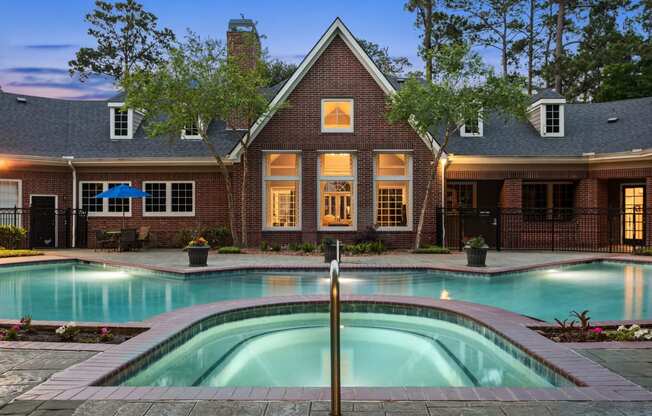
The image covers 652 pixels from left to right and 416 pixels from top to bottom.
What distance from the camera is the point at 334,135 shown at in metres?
19.5

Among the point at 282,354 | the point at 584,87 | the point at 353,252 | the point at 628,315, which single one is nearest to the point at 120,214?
the point at 353,252

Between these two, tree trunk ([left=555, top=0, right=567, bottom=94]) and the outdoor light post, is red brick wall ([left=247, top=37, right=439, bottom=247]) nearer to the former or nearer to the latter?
the outdoor light post

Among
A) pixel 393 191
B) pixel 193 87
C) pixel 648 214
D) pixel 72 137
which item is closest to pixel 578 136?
pixel 648 214

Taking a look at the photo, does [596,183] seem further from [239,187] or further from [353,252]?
[239,187]

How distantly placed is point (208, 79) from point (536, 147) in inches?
484

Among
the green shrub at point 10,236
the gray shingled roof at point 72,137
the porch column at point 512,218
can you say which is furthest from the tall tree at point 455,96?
the green shrub at point 10,236

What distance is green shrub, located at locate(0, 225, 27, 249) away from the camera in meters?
18.3

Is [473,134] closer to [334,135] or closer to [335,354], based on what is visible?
[334,135]

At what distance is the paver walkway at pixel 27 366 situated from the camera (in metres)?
4.38

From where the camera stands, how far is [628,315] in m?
8.71

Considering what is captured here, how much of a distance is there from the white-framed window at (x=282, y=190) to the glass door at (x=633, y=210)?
38.7ft

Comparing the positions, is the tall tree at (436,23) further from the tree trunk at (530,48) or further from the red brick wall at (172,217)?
the red brick wall at (172,217)

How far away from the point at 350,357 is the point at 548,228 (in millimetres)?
15795

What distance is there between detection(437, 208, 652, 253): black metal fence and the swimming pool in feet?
41.1
